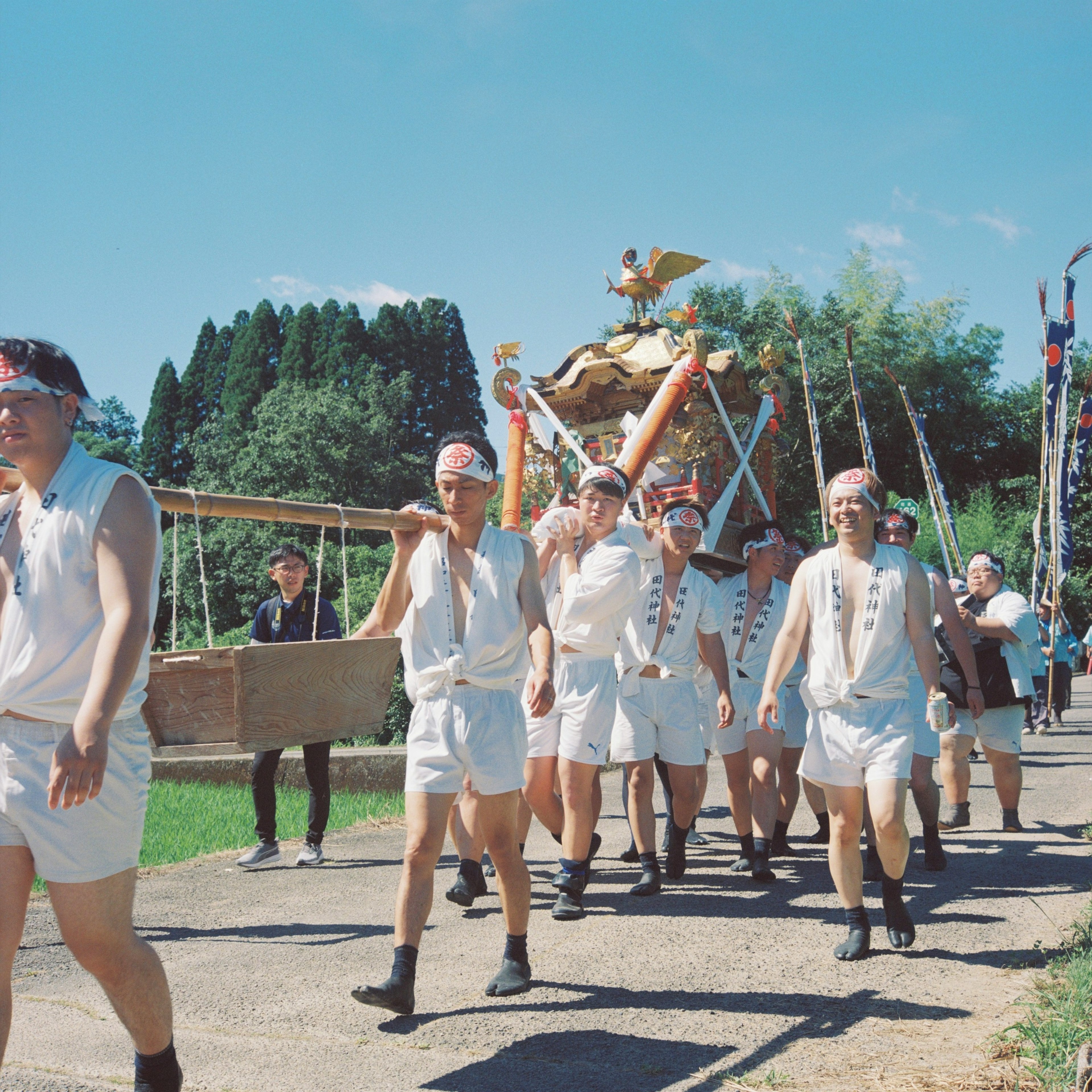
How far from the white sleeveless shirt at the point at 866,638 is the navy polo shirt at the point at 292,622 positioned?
3.24 metres

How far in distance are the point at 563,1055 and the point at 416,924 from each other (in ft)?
2.19

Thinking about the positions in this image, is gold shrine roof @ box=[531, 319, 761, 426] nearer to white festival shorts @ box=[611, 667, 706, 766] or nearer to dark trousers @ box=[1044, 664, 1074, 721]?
dark trousers @ box=[1044, 664, 1074, 721]

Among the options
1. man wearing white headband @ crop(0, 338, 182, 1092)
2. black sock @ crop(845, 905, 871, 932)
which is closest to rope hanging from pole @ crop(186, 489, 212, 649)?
man wearing white headband @ crop(0, 338, 182, 1092)

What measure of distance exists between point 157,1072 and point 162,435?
47.1 meters

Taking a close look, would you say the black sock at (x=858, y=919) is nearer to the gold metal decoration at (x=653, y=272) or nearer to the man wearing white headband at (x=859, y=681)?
the man wearing white headband at (x=859, y=681)

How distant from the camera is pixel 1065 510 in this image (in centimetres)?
1064

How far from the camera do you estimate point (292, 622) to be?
6730mm

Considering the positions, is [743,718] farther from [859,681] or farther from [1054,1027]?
[1054,1027]

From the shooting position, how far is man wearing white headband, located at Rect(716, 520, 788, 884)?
6055mm

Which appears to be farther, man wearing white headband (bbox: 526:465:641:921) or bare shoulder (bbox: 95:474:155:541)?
man wearing white headband (bbox: 526:465:641:921)

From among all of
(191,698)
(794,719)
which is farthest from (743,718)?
(191,698)

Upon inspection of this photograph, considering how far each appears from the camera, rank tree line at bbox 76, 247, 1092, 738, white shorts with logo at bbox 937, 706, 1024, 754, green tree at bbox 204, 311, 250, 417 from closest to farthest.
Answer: white shorts with logo at bbox 937, 706, 1024, 754 < tree line at bbox 76, 247, 1092, 738 < green tree at bbox 204, 311, 250, 417

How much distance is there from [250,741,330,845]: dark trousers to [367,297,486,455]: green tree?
113ft

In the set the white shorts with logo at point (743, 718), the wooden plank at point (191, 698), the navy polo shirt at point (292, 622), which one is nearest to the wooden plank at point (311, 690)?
the wooden plank at point (191, 698)
